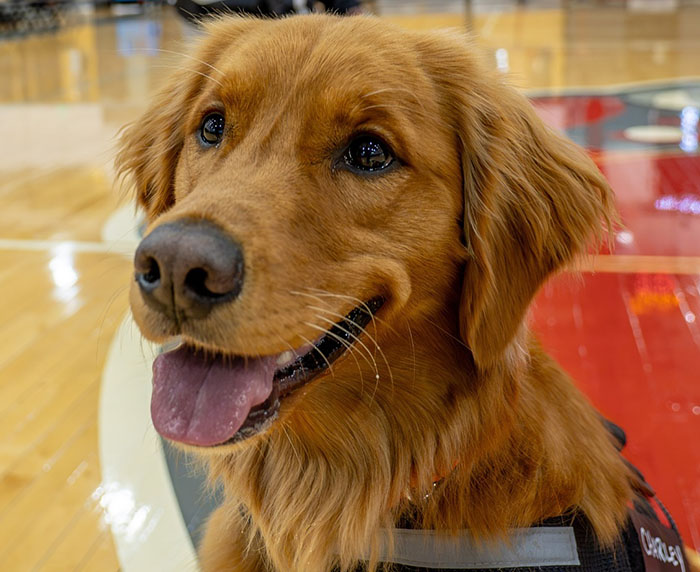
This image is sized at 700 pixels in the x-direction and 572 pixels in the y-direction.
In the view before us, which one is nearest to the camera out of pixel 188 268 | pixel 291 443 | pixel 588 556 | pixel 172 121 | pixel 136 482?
pixel 188 268

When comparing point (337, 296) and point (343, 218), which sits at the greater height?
point (343, 218)

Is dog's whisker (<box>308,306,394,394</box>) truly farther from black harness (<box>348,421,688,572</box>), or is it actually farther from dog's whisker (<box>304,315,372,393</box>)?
black harness (<box>348,421,688,572</box>)

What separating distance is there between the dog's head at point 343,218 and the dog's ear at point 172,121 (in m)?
0.12

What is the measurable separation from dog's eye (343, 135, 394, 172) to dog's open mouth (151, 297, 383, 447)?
0.27m

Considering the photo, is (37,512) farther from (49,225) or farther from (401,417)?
(49,225)

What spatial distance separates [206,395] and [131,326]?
1.12 meters

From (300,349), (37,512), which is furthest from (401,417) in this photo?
(37,512)

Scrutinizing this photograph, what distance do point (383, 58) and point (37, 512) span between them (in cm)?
170

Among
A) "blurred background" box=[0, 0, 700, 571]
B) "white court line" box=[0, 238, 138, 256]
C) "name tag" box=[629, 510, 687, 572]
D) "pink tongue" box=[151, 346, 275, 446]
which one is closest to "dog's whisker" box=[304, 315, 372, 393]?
"pink tongue" box=[151, 346, 275, 446]

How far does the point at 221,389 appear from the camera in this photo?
1.33 metres

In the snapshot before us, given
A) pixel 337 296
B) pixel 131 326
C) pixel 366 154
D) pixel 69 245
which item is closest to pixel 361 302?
pixel 337 296

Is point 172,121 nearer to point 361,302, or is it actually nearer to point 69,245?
point 361,302

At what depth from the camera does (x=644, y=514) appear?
162 centimetres

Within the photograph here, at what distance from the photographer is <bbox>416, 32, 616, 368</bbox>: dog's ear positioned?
149cm
